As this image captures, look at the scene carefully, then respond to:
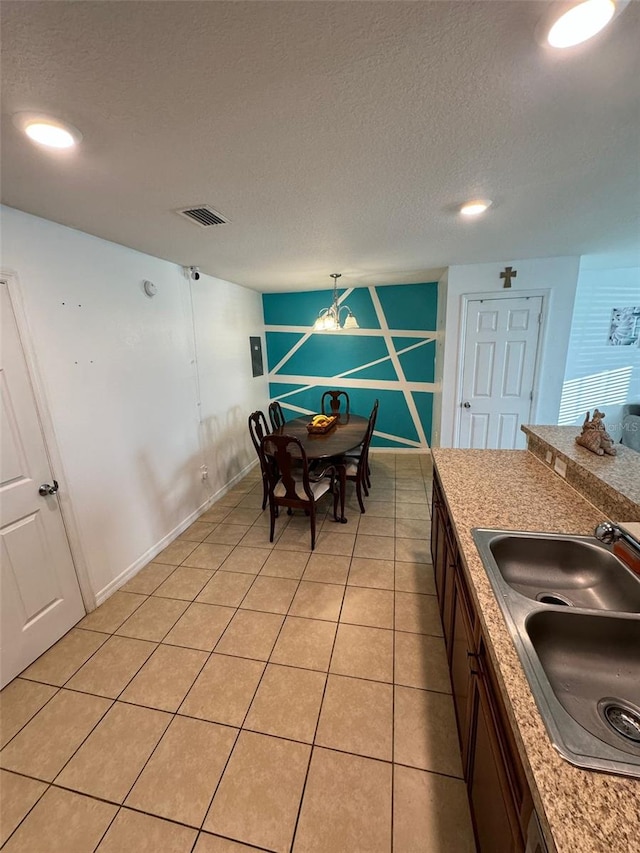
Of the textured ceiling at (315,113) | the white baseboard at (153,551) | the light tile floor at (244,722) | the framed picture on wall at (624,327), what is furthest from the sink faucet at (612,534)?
the framed picture on wall at (624,327)

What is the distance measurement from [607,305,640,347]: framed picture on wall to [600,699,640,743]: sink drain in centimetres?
437

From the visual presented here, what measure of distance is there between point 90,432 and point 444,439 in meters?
3.33

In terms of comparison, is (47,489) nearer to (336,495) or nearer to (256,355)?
(336,495)

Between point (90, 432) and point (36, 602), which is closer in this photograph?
point (36, 602)

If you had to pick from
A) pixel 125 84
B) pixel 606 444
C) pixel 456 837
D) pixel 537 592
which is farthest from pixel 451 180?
pixel 456 837

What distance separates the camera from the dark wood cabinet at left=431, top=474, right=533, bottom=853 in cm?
75

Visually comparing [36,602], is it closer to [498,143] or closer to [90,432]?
[90,432]

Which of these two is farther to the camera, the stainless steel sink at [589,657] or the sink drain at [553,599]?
the sink drain at [553,599]

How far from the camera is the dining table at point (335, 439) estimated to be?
2.86 metres

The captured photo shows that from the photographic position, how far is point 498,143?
131 centimetres

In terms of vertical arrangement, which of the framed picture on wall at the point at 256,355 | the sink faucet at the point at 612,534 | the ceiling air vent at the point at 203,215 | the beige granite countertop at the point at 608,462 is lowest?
the sink faucet at the point at 612,534

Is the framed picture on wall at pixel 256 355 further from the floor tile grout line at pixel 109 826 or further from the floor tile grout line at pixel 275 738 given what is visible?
the floor tile grout line at pixel 109 826

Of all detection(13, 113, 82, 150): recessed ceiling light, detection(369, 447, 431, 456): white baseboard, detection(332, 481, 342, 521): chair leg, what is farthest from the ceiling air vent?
detection(369, 447, 431, 456): white baseboard

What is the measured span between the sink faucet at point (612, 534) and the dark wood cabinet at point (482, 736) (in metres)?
0.51
